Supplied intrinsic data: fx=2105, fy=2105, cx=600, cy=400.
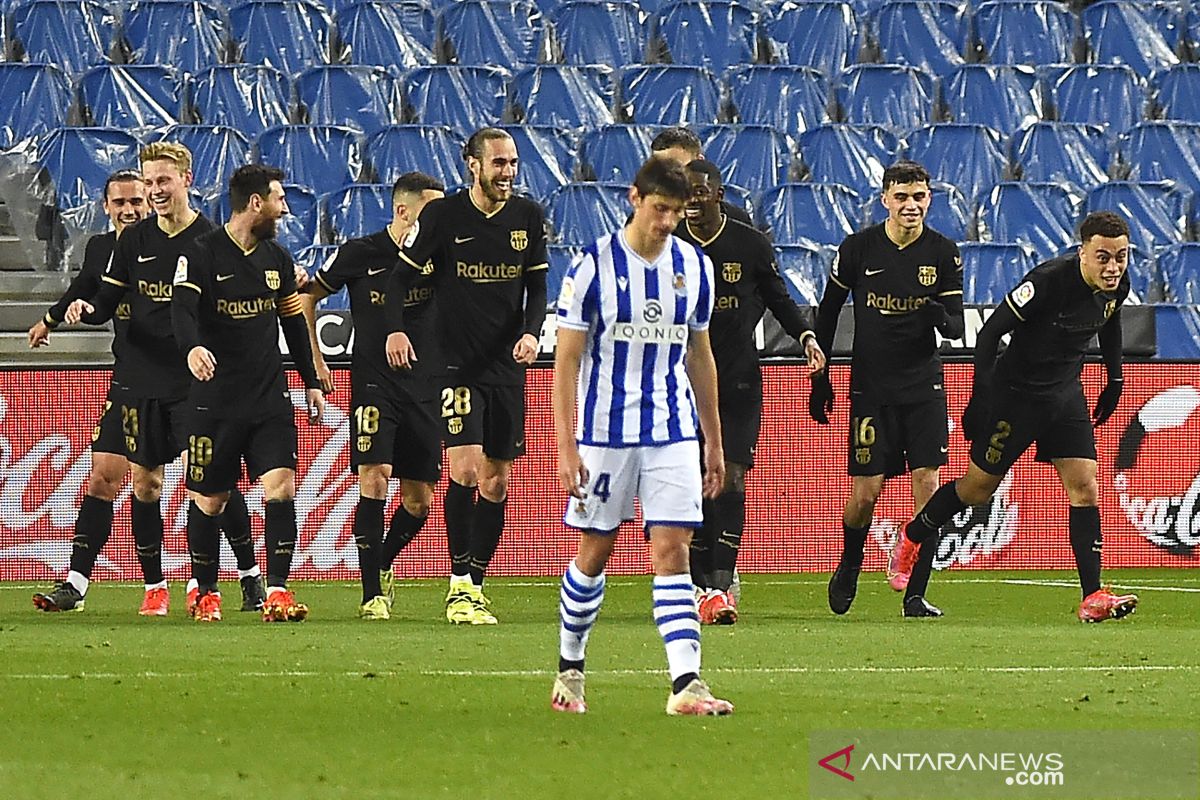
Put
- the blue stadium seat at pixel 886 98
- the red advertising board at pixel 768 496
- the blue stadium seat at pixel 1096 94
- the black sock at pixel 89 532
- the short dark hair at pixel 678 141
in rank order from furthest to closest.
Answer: the blue stadium seat at pixel 1096 94 < the blue stadium seat at pixel 886 98 < the red advertising board at pixel 768 496 < the black sock at pixel 89 532 < the short dark hair at pixel 678 141

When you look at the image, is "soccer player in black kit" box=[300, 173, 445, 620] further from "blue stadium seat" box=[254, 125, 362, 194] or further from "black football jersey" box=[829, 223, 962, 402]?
"blue stadium seat" box=[254, 125, 362, 194]

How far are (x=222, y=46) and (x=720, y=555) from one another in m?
9.75

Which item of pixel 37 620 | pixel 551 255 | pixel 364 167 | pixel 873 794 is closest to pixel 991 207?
pixel 551 255

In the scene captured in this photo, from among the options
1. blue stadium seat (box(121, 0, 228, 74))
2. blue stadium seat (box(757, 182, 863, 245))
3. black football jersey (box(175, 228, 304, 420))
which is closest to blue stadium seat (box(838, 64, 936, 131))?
blue stadium seat (box(757, 182, 863, 245))

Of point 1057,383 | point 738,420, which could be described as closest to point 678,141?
point 738,420

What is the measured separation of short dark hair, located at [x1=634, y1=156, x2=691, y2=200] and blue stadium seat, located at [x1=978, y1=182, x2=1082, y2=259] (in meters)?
11.2

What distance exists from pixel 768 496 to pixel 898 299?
3525 mm

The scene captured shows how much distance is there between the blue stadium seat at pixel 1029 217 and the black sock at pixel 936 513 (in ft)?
22.4

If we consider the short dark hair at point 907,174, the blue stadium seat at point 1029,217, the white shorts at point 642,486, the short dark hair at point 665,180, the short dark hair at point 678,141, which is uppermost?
the short dark hair at point 678,141

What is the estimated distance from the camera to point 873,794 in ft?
15.3

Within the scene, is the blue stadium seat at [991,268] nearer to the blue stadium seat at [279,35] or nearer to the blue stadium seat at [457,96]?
the blue stadium seat at [457,96]

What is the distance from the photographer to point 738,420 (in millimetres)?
10070

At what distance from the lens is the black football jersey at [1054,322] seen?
997cm

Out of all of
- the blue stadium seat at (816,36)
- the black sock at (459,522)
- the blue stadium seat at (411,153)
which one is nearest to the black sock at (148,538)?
the black sock at (459,522)
